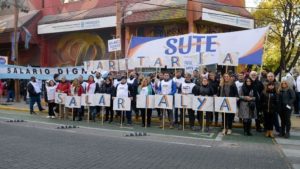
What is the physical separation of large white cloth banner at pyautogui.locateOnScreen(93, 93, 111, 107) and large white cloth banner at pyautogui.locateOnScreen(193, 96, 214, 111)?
12.1 ft

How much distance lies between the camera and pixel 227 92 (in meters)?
14.1

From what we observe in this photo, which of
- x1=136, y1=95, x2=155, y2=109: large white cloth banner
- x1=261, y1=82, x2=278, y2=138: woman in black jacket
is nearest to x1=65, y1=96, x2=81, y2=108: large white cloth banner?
x1=136, y1=95, x2=155, y2=109: large white cloth banner

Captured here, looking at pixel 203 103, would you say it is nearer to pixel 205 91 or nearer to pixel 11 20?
pixel 205 91

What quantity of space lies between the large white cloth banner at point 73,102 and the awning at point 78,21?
9.60 m

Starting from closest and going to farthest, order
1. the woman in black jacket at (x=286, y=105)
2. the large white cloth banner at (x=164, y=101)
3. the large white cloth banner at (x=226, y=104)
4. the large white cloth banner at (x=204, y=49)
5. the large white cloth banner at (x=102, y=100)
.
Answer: the woman in black jacket at (x=286, y=105), the large white cloth banner at (x=226, y=104), the large white cloth banner at (x=164, y=101), the large white cloth banner at (x=204, y=49), the large white cloth banner at (x=102, y=100)

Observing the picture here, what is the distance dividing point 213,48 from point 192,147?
657cm

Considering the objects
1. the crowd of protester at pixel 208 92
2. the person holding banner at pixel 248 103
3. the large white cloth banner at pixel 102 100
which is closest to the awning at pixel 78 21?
the crowd of protester at pixel 208 92

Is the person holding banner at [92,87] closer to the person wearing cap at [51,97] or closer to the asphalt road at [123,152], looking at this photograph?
the person wearing cap at [51,97]

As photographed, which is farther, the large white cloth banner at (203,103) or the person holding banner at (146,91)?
the person holding banner at (146,91)

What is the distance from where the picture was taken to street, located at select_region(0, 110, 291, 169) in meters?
8.46

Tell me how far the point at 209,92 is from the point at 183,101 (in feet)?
3.16

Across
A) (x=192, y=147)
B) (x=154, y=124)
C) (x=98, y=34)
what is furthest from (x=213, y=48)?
(x=98, y=34)

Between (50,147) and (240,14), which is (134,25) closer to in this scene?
(240,14)

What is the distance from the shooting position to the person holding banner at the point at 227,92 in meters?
13.9
